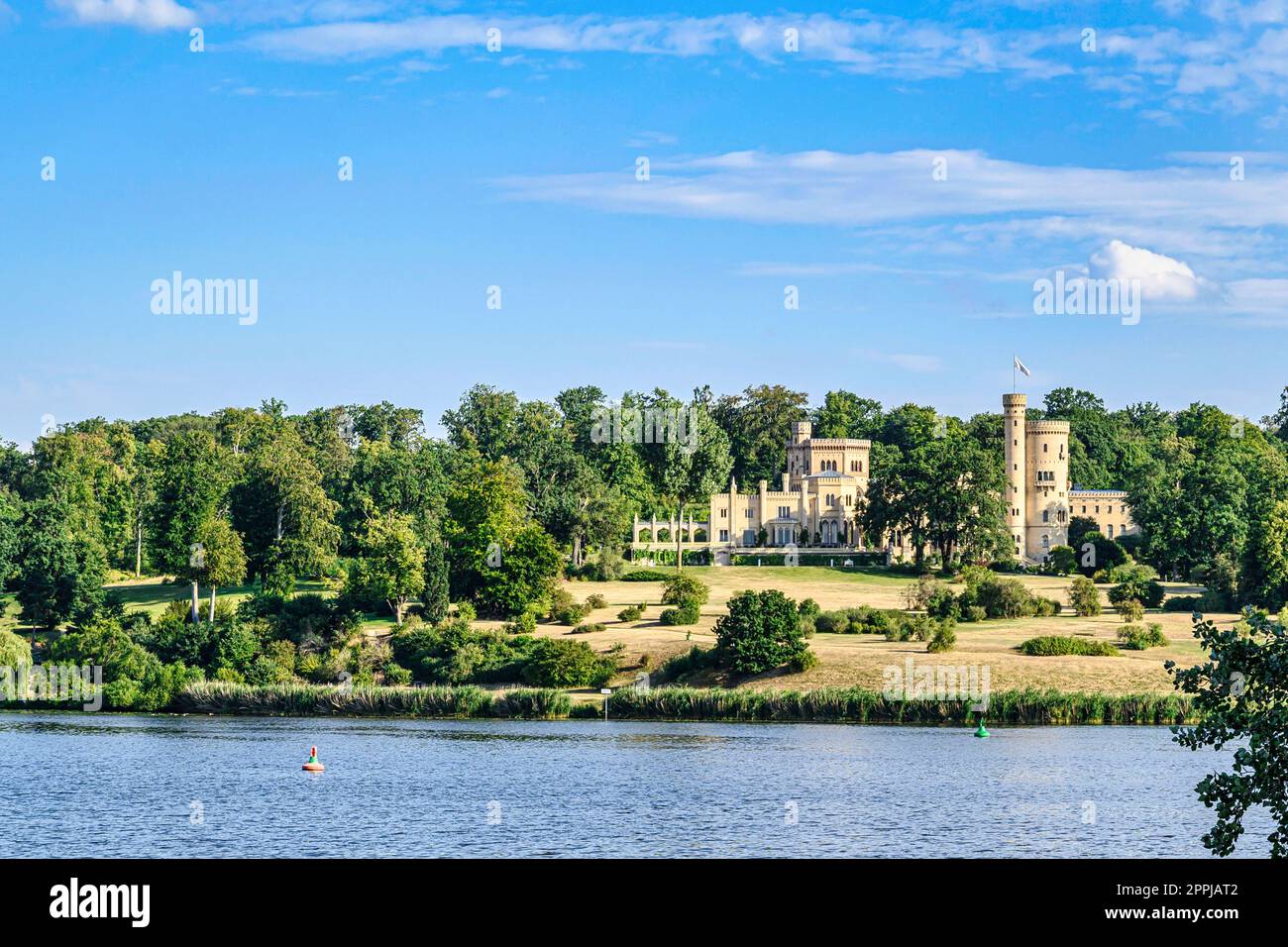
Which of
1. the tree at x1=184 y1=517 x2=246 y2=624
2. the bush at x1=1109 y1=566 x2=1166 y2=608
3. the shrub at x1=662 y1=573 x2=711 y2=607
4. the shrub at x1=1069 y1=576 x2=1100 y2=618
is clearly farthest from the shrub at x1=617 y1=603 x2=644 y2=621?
the bush at x1=1109 y1=566 x2=1166 y2=608

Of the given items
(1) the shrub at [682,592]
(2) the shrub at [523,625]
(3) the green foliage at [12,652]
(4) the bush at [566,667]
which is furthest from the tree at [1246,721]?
(1) the shrub at [682,592]

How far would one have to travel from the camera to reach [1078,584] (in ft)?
323

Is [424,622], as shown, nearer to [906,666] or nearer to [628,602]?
[628,602]

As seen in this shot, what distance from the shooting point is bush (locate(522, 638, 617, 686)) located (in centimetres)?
7781

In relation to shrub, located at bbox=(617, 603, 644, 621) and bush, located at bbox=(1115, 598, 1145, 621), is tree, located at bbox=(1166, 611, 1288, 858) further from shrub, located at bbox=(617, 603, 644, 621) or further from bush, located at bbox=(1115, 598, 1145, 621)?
shrub, located at bbox=(617, 603, 644, 621)

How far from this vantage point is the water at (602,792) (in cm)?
3753

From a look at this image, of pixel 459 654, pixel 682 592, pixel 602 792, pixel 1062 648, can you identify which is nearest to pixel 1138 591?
pixel 1062 648

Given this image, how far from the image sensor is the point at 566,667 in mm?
78250

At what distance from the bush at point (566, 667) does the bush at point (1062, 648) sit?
21690 millimetres

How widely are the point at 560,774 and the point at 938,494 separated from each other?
3004 inches

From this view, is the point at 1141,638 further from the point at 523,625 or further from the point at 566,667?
the point at 523,625

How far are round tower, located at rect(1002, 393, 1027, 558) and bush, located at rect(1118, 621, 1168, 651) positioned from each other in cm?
5027
